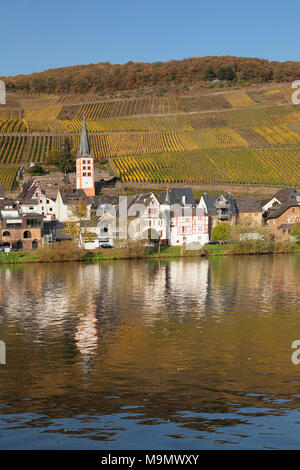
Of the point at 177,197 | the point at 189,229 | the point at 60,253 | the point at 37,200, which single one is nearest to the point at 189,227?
the point at 189,229

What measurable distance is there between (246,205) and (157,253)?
23102 millimetres

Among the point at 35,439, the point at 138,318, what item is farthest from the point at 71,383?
the point at 138,318

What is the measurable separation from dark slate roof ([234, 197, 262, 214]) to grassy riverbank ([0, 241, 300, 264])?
14567 millimetres

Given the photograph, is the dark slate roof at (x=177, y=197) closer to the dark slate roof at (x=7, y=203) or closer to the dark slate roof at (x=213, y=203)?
the dark slate roof at (x=213, y=203)

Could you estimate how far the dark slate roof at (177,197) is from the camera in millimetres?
89812

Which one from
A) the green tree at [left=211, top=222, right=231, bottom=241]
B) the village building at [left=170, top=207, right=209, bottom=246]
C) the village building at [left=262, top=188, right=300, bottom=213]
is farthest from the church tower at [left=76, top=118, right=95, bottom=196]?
the green tree at [left=211, top=222, right=231, bottom=241]

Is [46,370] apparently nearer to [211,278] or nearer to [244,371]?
[244,371]

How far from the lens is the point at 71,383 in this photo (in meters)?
20.0

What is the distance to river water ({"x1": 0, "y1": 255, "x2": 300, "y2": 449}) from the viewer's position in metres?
15.6

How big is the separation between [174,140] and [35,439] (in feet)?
418

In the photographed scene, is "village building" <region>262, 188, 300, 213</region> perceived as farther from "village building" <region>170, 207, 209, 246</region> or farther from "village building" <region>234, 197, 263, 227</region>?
"village building" <region>170, 207, 209, 246</region>

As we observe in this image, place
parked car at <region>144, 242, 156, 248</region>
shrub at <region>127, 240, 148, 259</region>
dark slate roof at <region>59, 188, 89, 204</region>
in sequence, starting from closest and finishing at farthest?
shrub at <region>127, 240, 148, 259</region> → parked car at <region>144, 242, 156, 248</region> → dark slate roof at <region>59, 188, 89, 204</region>

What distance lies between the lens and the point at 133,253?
73.6 meters

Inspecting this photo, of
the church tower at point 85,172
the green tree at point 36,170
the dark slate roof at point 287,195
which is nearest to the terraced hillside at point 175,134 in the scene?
the green tree at point 36,170
